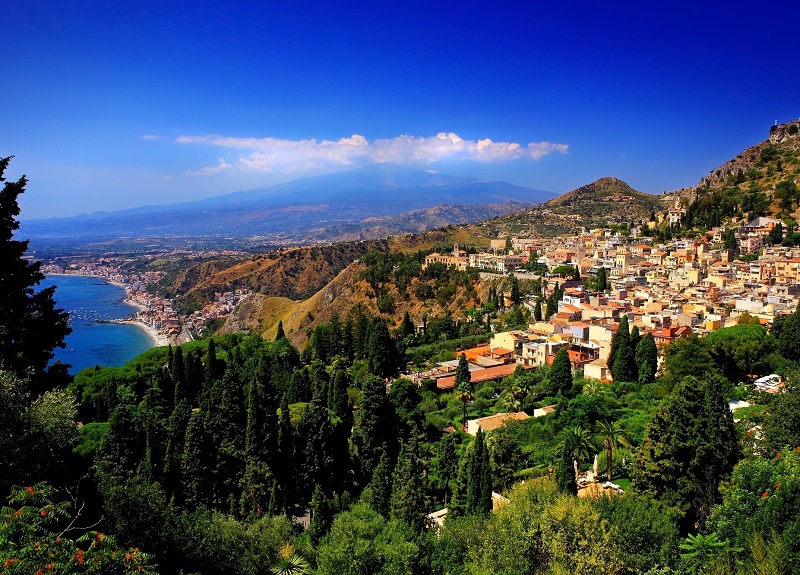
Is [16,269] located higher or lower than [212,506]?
higher

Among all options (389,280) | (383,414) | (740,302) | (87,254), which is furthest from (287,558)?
(87,254)

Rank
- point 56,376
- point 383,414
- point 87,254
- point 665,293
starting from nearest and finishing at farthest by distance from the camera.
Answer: point 56,376 → point 383,414 → point 665,293 → point 87,254

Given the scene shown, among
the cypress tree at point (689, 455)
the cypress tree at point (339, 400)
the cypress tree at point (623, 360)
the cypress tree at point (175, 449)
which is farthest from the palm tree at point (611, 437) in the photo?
the cypress tree at point (175, 449)

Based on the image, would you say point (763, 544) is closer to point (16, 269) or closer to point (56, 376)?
point (56, 376)

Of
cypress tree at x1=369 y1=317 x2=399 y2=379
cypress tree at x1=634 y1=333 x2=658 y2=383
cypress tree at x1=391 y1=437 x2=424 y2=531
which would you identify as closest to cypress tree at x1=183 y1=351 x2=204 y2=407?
cypress tree at x1=369 y1=317 x2=399 y2=379

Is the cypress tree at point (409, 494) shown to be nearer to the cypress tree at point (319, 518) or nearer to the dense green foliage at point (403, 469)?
the dense green foliage at point (403, 469)

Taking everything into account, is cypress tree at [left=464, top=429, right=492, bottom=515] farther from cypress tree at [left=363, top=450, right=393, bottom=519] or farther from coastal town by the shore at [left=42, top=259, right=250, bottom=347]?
coastal town by the shore at [left=42, top=259, right=250, bottom=347]
